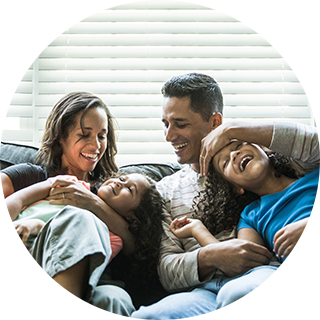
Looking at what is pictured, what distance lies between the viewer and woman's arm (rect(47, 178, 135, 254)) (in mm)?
1416

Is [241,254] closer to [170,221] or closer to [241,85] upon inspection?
[170,221]

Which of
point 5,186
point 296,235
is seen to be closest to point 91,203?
point 5,186

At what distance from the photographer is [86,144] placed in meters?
1.66

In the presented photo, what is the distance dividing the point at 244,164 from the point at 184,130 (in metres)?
0.43

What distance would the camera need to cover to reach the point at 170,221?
1.50 meters

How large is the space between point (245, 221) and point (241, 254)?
23 cm

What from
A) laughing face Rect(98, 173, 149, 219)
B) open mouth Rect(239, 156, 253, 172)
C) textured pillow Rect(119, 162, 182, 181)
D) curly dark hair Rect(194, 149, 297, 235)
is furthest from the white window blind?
open mouth Rect(239, 156, 253, 172)

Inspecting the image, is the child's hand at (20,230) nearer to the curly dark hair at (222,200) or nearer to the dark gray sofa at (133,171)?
the dark gray sofa at (133,171)

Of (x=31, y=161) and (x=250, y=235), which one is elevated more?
(x=31, y=161)

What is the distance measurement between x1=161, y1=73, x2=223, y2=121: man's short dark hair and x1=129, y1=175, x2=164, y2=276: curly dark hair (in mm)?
472

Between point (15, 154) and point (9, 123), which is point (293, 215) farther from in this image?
point (9, 123)

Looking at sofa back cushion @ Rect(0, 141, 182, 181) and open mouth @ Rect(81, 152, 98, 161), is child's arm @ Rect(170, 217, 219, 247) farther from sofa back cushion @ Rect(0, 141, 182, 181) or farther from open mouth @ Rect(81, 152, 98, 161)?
open mouth @ Rect(81, 152, 98, 161)

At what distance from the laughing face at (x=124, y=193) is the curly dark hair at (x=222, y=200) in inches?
10.2

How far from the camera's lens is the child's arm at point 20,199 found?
1.30 metres
